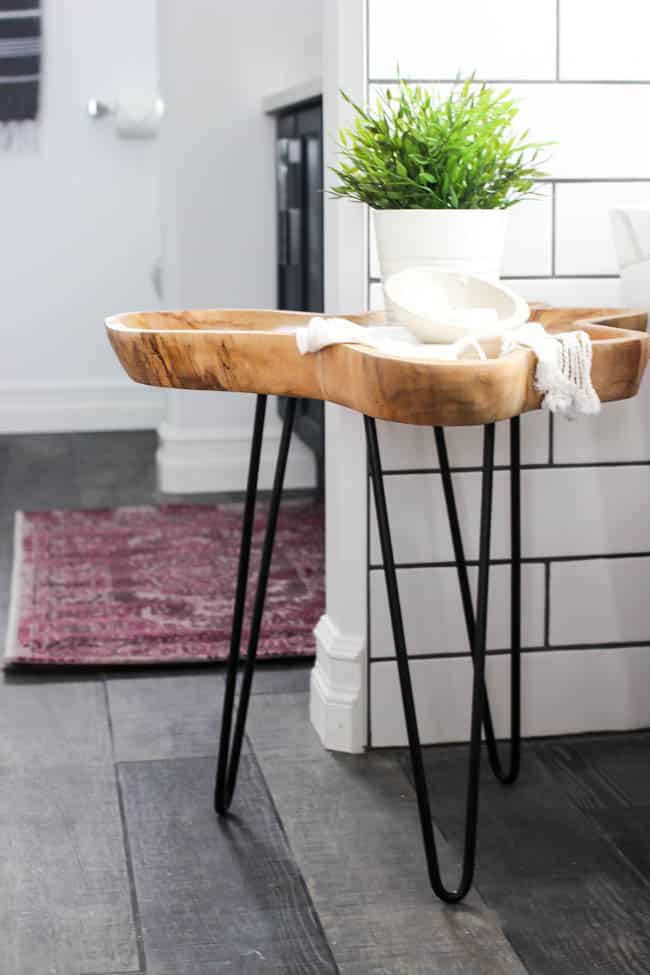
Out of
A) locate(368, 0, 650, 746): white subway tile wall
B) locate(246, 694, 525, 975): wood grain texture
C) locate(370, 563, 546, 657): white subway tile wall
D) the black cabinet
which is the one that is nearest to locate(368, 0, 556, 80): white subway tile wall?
locate(368, 0, 650, 746): white subway tile wall

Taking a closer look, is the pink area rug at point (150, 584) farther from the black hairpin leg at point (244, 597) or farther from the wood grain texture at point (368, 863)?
the black hairpin leg at point (244, 597)

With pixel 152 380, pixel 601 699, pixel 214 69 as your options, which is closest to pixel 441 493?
pixel 601 699

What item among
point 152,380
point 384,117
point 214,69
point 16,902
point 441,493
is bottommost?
point 16,902

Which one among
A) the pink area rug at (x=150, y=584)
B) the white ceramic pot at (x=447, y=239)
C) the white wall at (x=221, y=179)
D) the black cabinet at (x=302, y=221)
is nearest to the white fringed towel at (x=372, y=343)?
the white ceramic pot at (x=447, y=239)

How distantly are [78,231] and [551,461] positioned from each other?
2.92 meters

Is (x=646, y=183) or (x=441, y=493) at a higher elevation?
(x=646, y=183)

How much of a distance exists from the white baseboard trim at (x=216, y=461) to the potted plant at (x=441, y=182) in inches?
79.7

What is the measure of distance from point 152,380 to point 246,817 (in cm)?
55

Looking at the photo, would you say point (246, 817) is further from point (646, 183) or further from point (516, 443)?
point (646, 183)

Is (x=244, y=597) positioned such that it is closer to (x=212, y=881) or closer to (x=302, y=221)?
(x=212, y=881)

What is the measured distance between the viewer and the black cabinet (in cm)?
297

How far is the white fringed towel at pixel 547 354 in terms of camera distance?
50.5 inches

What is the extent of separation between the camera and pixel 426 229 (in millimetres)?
1459

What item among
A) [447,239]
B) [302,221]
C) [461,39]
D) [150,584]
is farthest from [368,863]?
[302,221]
